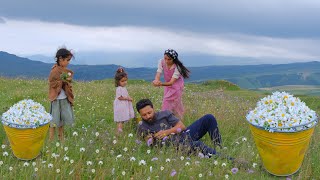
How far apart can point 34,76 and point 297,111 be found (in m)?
19.3

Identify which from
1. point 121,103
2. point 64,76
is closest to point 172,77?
point 121,103

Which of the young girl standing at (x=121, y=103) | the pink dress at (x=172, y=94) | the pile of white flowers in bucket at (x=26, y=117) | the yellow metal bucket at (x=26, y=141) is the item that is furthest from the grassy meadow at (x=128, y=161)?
Answer: the pink dress at (x=172, y=94)

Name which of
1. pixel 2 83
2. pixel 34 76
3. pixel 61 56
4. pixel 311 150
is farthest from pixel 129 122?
pixel 34 76

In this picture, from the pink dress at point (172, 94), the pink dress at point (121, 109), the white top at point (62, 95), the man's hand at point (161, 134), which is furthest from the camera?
the pink dress at point (172, 94)

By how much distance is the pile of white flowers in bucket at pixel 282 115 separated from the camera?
18.5 ft

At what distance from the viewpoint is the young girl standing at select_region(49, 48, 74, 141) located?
7695 millimetres

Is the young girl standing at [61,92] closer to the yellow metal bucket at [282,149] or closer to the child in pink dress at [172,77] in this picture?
the child in pink dress at [172,77]

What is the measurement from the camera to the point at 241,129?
891 centimetres

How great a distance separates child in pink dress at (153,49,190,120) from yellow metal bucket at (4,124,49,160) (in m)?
3.39

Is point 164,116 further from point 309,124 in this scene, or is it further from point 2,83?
point 2,83

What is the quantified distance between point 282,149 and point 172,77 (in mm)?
3752

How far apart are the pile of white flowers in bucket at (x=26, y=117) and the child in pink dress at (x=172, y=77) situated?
325 centimetres

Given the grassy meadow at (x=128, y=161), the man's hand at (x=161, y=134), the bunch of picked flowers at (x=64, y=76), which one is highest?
the bunch of picked flowers at (x=64, y=76)

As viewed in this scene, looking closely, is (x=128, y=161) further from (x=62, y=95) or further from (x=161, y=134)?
(x=62, y=95)
